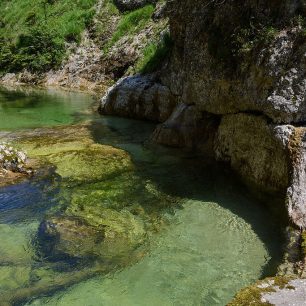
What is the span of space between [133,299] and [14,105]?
20.6 m

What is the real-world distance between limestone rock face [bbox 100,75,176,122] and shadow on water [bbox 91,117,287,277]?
2.33 meters

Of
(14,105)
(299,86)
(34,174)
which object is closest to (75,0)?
(14,105)

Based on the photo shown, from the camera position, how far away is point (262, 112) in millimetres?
10719

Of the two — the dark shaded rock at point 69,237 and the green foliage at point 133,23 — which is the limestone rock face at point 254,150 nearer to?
the dark shaded rock at point 69,237

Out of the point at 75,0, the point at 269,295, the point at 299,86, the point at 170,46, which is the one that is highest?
the point at 75,0

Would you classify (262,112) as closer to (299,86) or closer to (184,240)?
(299,86)

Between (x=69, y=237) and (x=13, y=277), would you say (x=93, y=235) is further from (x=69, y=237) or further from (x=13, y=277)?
(x=13, y=277)

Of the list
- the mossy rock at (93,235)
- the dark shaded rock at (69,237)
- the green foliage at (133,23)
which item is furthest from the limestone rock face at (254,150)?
the green foliage at (133,23)

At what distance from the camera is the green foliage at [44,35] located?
36188 mm

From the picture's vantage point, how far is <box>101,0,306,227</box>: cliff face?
938 cm

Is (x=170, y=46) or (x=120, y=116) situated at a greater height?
(x=170, y=46)

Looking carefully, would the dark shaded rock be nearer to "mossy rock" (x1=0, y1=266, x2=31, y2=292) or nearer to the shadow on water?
"mossy rock" (x1=0, y1=266, x2=31, y2=292)

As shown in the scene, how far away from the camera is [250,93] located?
428 inches

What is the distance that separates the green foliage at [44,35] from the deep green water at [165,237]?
24378 millimetres
